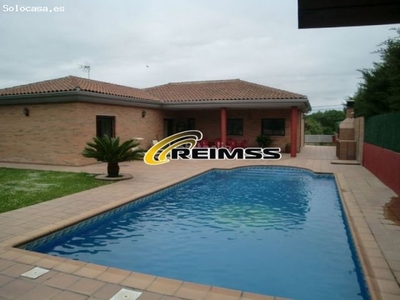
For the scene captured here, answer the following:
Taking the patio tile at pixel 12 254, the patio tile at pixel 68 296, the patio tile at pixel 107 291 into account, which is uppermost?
the patio tile at pixel 12 254

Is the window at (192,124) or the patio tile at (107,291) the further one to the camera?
the window at (192,124)

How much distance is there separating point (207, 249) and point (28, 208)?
4.30m

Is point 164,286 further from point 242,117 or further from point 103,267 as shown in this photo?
point 242,117

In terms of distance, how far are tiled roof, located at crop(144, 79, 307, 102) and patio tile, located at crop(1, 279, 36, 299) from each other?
1672cm

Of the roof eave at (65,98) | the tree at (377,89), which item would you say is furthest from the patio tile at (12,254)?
the tree at (377,89)

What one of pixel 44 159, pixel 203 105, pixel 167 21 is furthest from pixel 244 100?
pixel 44 159

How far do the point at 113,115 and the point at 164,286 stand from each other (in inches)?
553

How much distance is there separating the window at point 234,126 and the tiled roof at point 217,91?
7.74 feet

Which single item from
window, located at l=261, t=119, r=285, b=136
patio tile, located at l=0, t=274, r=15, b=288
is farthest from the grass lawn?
window, located at l=261, t=119, r=285, b=136

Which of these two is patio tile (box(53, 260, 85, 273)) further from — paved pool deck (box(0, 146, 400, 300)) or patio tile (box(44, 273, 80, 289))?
patio tile (box(44, 273, 80, 289))

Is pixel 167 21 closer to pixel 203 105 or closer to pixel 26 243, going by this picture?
pixel 203 105

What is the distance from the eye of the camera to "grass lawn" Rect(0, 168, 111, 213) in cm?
770

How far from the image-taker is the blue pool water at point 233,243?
4.36 metres

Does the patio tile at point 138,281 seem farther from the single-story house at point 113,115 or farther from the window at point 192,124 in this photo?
the window at point 192,124
